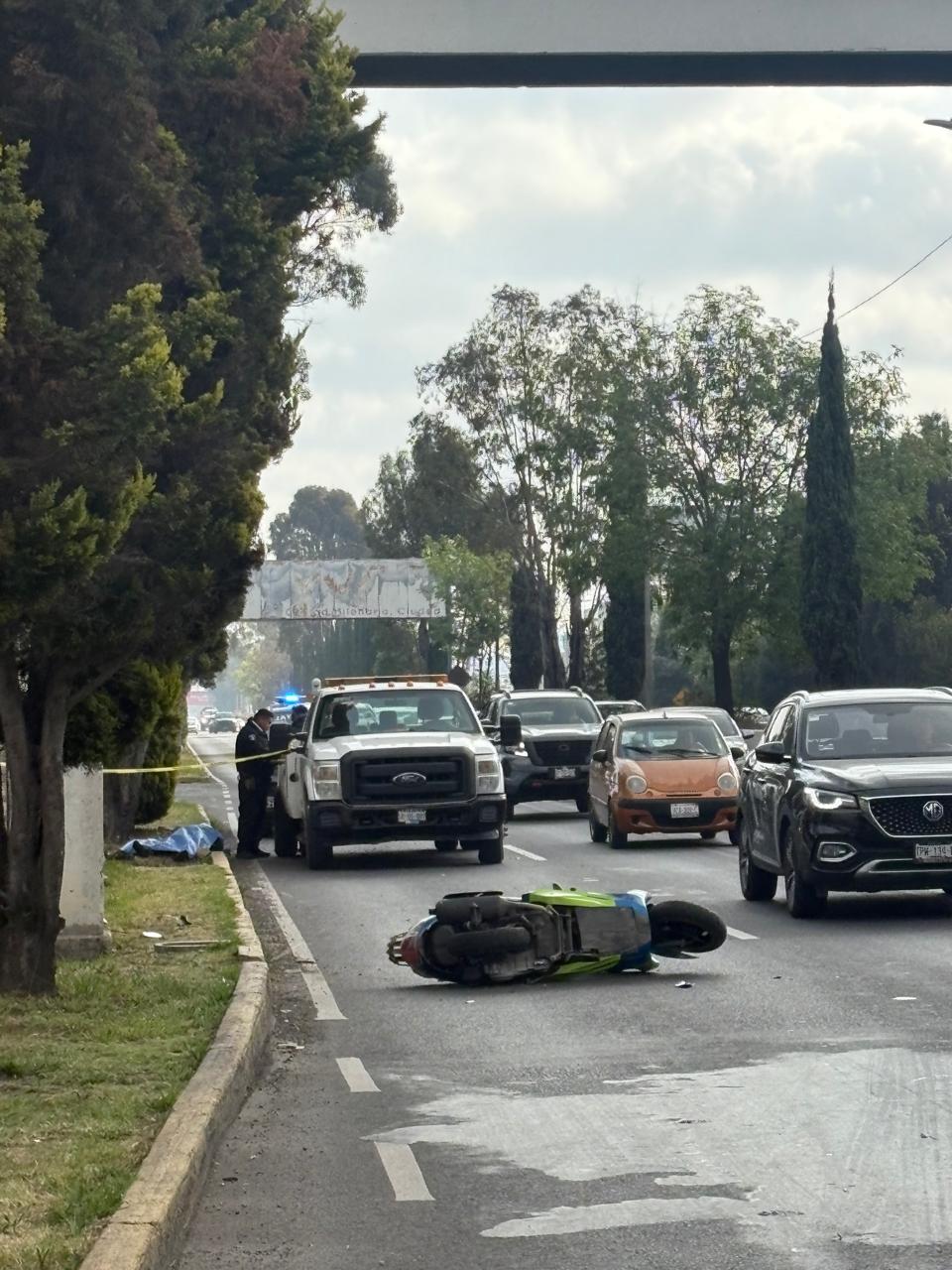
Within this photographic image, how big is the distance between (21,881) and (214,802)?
3045 cm

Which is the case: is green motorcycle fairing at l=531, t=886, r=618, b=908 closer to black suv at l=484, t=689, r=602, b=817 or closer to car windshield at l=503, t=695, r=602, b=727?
black suv at l=484, t=689, r=602, b=817

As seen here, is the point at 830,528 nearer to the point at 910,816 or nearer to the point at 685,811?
the point at 685,811

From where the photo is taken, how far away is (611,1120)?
29.0 feet

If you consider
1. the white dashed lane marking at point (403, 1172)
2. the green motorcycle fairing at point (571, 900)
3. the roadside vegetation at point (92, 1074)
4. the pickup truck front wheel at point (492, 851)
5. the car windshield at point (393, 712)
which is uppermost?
the car windshield at point (393, 712)

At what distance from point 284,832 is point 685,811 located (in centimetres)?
496

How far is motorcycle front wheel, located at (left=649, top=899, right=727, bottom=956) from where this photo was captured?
1376 cm

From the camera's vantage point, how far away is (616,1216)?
7.11m

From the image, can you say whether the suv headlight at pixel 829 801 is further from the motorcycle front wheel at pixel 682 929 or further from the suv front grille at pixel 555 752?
the suv front grille at pixel 555 752

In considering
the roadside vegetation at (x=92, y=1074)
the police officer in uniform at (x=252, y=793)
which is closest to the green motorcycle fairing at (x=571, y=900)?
the roadside vegetation at (x=92, y=1074)

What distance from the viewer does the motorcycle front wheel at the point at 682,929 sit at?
1376cm

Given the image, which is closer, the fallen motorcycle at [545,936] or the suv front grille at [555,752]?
the fallen motorcycle at [545,936]

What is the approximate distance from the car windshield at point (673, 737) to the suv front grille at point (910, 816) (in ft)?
35.6

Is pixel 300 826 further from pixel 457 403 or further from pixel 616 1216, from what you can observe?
pixel 457 403

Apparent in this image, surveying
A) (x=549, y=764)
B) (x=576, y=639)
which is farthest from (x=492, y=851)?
(x=576, y=639)
